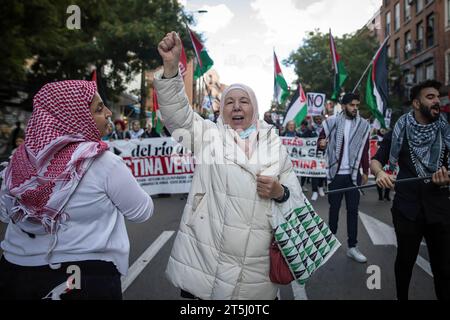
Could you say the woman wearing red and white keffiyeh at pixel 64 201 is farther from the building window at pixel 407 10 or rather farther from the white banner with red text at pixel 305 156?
the building window at pixel 407 10

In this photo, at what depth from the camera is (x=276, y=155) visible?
2.24m

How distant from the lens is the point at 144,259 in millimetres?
4676

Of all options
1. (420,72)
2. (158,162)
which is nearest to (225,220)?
(158,162)

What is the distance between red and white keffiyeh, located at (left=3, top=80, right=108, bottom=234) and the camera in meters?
1.73

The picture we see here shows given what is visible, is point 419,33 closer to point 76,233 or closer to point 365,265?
point 365,265

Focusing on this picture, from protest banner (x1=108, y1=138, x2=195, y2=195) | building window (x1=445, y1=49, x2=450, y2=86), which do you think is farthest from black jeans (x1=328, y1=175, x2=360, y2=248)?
building window (x1=445, y1=49, x2=450, y2=86)

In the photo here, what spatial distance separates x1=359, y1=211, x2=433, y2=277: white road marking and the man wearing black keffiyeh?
1.46 metres

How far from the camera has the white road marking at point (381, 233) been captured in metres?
4.65

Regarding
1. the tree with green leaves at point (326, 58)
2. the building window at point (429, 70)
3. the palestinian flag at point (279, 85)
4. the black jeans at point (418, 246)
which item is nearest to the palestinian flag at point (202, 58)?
the palestinian flag at point (279, 85)

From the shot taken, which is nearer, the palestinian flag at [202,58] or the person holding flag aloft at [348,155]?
the person holding flag aloft at [348,155]

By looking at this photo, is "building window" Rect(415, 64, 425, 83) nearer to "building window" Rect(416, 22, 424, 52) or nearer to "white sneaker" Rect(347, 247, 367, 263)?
"building window" Rect(416, 22, 424, 52)

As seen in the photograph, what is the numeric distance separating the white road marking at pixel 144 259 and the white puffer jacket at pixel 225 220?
178 centimetres
